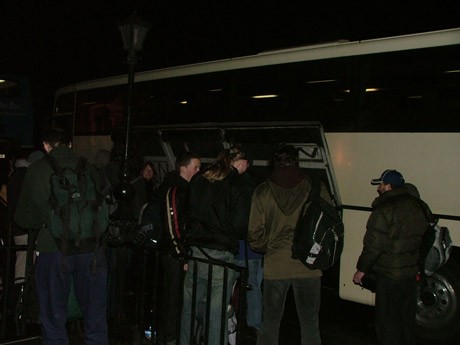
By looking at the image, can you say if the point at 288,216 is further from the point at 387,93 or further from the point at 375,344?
the point at 387,93

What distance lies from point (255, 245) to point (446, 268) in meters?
3.34

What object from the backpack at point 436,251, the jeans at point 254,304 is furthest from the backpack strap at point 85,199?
the backpack at point 436,251

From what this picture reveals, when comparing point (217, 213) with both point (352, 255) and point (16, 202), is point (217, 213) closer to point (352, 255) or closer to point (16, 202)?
point (16, 202)

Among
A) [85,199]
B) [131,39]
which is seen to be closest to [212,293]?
[85,199]

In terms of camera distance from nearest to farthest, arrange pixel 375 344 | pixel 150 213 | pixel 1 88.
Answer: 1. pixel 150 213
2. pixel 375 344
3. pixel 1 88

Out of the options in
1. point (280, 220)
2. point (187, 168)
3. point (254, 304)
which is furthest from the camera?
point (254, 304)

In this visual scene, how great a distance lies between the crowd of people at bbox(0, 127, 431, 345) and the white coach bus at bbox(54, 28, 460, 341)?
6.20ft

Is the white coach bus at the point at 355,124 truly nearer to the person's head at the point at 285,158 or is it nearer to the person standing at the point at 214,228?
the person's head at the point at 285,158

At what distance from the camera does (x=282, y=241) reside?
4371mm

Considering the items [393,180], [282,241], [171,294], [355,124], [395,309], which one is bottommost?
[395,309]

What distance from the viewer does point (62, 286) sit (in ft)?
13.6

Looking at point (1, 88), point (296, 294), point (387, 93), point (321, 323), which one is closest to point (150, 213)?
point (296, 294)

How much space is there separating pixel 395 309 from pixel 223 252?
169cm

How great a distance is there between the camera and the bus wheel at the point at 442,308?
21.0ft
